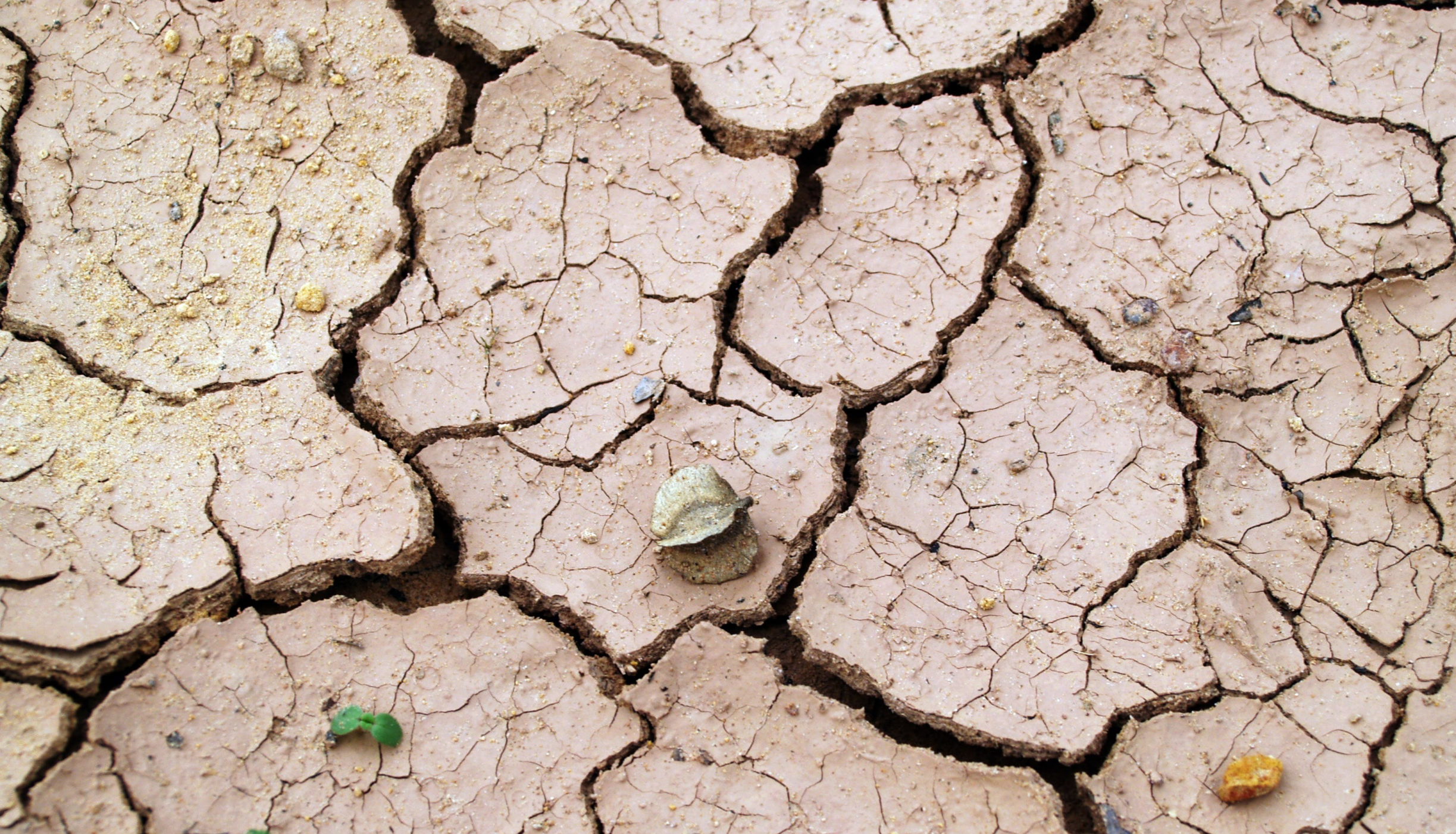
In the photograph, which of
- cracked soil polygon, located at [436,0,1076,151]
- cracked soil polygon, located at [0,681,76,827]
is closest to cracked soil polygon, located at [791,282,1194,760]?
Answer: cracked soil polygon, located at [436,0,1076,151]

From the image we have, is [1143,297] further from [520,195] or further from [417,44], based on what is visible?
[417,44]

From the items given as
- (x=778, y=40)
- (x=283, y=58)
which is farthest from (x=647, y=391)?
(x=283, y=58)

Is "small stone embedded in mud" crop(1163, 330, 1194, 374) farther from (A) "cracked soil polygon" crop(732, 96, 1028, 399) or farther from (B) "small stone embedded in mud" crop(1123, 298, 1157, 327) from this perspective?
(A) "cracked soil polygon" crop(732, 96, 1028, 399)

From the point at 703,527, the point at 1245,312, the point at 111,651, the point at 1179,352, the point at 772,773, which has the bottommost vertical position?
the point at 111,651

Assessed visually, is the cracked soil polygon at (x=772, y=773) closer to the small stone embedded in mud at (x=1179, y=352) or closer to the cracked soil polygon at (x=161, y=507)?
the cracked soil polygon at (x=161, y=507)

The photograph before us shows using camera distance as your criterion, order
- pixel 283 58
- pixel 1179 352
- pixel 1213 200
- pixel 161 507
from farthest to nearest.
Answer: pixel 283 58, pixel 1213 200, pixel 1179 352, pixel 161 507

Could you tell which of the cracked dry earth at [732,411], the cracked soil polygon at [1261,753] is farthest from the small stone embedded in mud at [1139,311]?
the cracked soil polygon at [1261,753]

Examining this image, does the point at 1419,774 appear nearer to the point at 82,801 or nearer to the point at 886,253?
the point at 886,253
